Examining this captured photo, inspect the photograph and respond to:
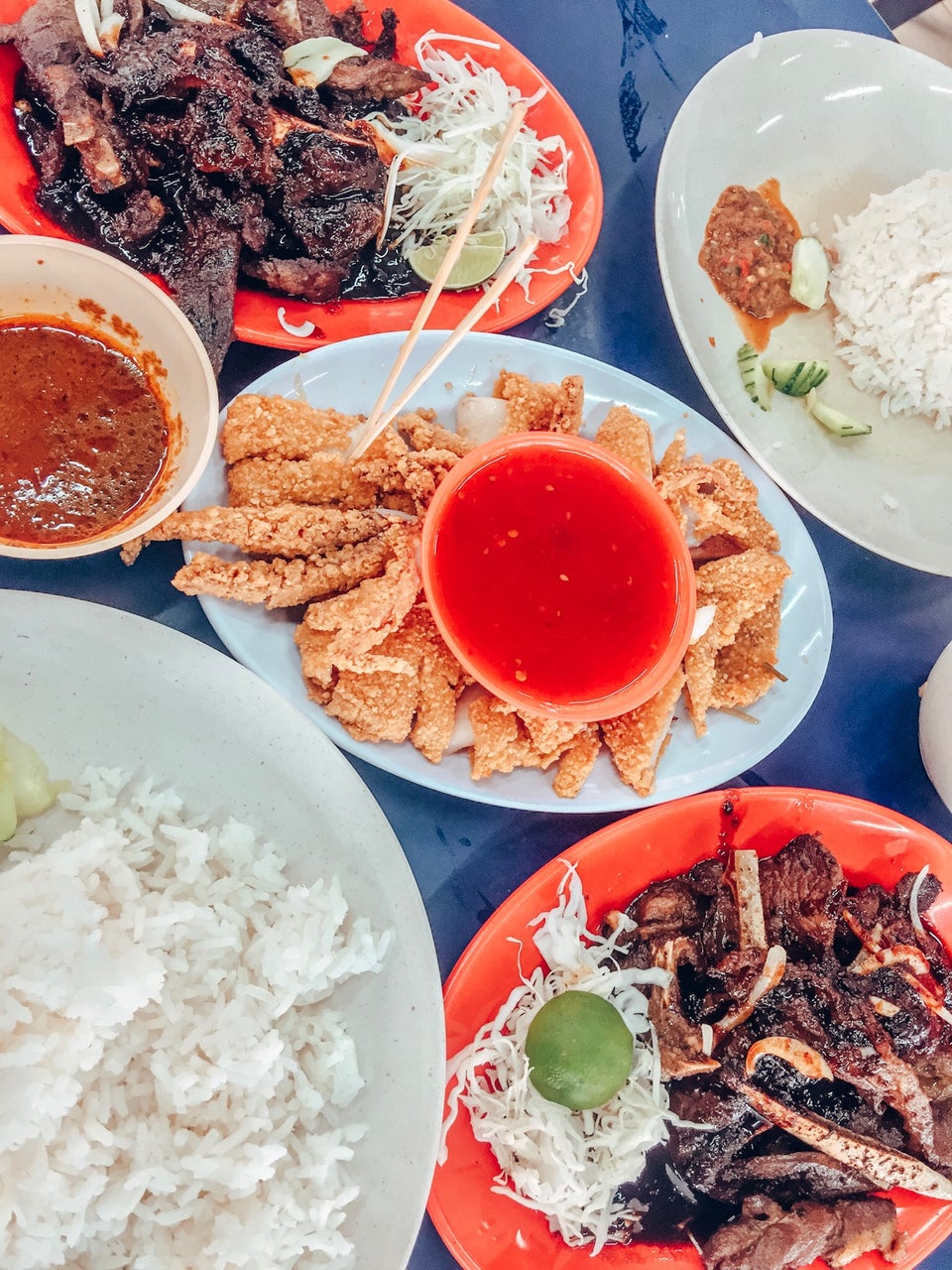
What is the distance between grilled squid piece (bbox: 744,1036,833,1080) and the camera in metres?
2.19

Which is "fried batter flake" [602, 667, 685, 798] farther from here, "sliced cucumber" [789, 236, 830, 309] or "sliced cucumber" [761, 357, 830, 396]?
"sliced cucumber" [789, 236, 830, 309]

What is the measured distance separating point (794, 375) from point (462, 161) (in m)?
1.11

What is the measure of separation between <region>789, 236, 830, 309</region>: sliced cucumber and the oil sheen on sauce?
40.5 inches

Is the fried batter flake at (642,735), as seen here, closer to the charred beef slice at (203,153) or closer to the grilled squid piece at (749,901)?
the grilled squid piece at (749,901)

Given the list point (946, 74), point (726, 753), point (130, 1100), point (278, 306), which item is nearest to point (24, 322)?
point (278, 306)

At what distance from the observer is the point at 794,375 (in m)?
2.72

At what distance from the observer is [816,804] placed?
2.47m

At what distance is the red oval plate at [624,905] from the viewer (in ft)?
6.88

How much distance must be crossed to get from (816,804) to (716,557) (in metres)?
0.70

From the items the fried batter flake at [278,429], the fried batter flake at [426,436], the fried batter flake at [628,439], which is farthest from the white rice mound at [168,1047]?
the fried batter flake at [628,439]

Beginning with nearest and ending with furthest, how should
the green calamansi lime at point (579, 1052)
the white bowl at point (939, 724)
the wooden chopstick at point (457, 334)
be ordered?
the wooden chopstick at point (457, 334) → the green calamansi lime at point (579, 1052) → the white bowl at point (939, 724)

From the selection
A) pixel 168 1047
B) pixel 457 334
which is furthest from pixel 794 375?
pixel 168 1047

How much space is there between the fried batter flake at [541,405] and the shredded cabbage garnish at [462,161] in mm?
329

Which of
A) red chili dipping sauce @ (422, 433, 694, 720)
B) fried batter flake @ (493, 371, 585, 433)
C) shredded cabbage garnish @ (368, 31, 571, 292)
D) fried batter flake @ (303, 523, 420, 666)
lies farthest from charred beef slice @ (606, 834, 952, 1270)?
shredded cabbage garnish @ (368, 31, 571, 292)
